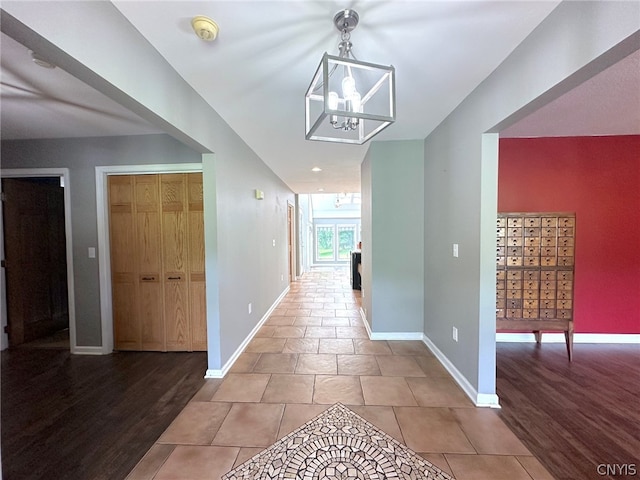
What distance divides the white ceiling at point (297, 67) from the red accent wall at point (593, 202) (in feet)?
0.78

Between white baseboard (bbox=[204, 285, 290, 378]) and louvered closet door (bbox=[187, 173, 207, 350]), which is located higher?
louvered closet door (bbox=[187, 173, 207, 350])

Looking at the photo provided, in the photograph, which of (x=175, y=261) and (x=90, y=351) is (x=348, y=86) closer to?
(x=175, y=261)

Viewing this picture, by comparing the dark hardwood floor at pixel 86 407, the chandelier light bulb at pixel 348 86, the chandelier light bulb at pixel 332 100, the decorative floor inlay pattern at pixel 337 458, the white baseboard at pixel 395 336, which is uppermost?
the chandelier light bulb at pixel 348 86

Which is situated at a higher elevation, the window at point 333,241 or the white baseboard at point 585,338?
the window at point 333,241

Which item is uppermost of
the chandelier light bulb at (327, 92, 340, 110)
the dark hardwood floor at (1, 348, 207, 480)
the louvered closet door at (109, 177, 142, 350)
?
the chandelier light bulb at (327, 92, 340, 110)

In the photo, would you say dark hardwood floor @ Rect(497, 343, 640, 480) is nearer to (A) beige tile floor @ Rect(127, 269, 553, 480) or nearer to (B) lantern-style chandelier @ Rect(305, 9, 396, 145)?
(A) beige tile floor @ Rect(127, 269, 553, 480)

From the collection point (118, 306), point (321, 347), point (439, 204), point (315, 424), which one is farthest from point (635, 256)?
point (118, 306)

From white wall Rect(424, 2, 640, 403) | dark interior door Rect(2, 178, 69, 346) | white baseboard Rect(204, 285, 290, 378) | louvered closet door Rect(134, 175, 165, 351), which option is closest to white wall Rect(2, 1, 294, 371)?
white baseboard Rect(204, 285, 290, 378)

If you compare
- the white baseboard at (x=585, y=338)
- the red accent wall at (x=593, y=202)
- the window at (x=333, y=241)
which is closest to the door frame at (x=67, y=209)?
→ the red accent wall at (x=593, y=202)

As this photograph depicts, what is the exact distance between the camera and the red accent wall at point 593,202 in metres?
3.06

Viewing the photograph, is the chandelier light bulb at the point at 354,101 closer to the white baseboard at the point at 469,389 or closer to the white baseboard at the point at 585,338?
the white baseboard at the point at 469,389

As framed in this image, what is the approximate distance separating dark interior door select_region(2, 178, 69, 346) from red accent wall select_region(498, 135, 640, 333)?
589 cm

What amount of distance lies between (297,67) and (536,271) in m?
3.09

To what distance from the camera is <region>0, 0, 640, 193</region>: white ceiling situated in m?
1.32
